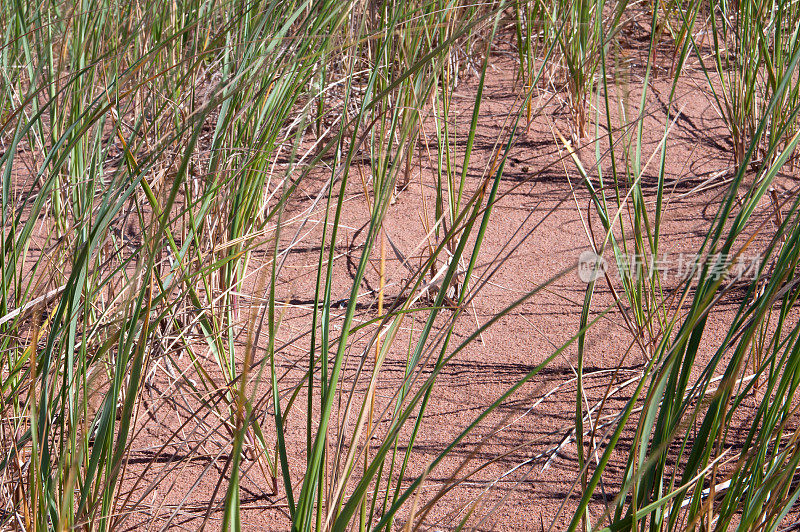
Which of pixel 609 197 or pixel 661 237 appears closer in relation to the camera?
pixel 661 237

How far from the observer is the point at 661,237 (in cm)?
171

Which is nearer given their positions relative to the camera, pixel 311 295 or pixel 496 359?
pixel 496 359

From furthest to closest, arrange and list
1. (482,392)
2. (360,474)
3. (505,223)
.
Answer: (505,223)
(482,392)
(360,474)

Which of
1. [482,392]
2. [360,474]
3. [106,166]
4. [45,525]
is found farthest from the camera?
[106,166]

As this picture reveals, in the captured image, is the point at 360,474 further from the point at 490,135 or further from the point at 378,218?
the point at 490,135

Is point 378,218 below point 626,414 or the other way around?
the other way around

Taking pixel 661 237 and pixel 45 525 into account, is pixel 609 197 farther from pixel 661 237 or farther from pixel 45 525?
pixel 45 525

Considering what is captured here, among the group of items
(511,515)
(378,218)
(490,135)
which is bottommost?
(511,515)

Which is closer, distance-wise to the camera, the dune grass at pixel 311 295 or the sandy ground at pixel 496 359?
the dune grass at pixel 311 295

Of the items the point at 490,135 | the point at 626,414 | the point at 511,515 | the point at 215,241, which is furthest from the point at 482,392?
the point at 490,135

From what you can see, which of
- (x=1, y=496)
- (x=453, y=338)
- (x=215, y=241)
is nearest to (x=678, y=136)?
(x=453, y=338)

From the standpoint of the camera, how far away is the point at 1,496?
103 cm

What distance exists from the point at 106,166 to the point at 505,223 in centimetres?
115

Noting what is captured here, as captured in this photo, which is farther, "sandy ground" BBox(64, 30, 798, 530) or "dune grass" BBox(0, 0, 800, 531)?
"sandy ground" BBox(64, 30, 798, 530)
